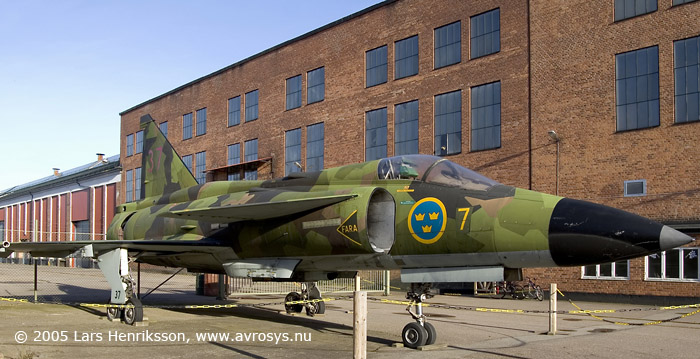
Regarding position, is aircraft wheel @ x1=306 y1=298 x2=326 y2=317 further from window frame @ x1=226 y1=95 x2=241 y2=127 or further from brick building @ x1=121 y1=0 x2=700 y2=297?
window frame @ x1=226 y1=95 x2=241 y2=127

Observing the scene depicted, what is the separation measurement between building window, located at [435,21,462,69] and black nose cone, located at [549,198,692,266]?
767 inches

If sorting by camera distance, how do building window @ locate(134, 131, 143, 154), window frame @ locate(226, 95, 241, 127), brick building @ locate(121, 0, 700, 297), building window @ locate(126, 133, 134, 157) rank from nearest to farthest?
brick building @ locate(121, 0, 700, 297) < window frame @ locate(226, 95, 241, 127) < building window @ locate(134, 131, 143, 154) < building window @ locate(126, 133, 134, 157)

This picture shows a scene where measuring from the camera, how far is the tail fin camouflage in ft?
53.8

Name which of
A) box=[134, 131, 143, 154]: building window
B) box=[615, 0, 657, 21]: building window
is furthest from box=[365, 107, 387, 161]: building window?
box=[134, 131, 143, 154]: building window

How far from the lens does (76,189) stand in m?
54.3

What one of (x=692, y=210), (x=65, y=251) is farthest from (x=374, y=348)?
(x=692, y=210)

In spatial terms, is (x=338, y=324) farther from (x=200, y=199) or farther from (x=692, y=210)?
(x=692, y=210)

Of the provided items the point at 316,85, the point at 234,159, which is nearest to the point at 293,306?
the point at 316,85

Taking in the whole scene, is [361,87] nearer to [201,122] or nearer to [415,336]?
[201,122]

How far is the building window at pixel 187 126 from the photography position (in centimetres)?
4356

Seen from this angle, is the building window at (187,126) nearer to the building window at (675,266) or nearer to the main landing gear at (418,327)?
the building window at (675,266)

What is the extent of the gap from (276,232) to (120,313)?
4.10 metres

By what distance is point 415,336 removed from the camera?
9820 millimetres

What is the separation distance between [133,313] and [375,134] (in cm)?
1970
